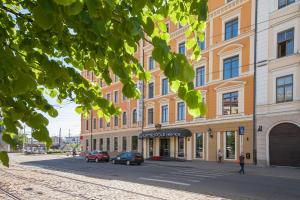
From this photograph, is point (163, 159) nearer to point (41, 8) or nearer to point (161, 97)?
point (161, 97)

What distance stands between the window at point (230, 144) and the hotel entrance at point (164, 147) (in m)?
9.93

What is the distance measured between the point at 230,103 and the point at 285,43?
25.5 ft

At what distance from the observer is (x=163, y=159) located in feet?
133

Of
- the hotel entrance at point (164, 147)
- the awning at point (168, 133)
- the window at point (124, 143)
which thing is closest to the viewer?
the awning at point (168, 133)

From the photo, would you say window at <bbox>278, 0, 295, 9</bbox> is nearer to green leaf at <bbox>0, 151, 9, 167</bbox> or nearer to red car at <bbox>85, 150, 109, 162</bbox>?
red car at <bbox>85, 150, 109, 162</bbox>

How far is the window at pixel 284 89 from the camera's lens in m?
27.6

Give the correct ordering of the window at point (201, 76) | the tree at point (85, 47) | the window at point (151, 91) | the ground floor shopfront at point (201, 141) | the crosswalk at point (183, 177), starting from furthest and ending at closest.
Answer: the window at point (151, 91) → the window at point (201, 76) → the ground floor shopfront at point (201, 141) → the crosswalk at point (183, 177) → the tree at point (85, 47)

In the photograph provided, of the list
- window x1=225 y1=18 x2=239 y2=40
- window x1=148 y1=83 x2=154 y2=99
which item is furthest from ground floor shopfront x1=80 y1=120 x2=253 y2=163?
window x1=225 y1=18 x2=239 y2=40

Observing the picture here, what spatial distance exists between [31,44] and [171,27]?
3991 centimetres

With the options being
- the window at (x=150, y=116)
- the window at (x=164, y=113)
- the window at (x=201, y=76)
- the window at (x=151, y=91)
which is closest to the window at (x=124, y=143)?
the window at (x=150, y=116)

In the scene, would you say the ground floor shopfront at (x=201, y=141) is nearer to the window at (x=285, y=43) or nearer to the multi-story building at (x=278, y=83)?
the multi-story building at (x=278, y=83)

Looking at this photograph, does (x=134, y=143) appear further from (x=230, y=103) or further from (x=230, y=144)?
(x=230, y=103)

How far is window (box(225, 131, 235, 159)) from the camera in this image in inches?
1298

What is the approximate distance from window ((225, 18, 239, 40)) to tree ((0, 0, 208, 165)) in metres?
29.8
